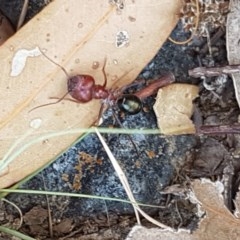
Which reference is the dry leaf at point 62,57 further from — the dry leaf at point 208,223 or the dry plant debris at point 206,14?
the dry leaf at point 208,223

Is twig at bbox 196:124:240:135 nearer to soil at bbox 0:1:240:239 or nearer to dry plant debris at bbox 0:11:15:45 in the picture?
soil at bbox 0:1:240:239

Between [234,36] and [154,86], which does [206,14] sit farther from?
[154,86]

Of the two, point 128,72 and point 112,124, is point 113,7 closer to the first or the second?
point 128,72

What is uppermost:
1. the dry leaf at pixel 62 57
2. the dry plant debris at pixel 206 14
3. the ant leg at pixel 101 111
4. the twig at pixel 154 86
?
the dry leaf at pixel 62 57

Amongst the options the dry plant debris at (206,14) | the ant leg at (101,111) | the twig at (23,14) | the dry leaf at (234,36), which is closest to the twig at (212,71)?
the dry leaf at (234,36)

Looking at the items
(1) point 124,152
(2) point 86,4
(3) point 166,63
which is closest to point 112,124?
(1) point 124,152

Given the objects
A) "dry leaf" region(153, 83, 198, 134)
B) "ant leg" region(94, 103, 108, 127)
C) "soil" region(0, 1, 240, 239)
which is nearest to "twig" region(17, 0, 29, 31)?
"soil" region(0, 1, 240, 239)
